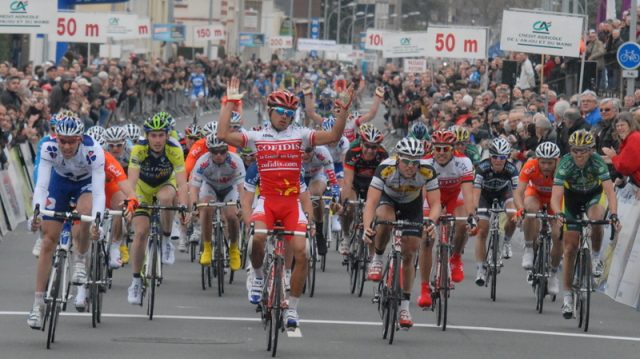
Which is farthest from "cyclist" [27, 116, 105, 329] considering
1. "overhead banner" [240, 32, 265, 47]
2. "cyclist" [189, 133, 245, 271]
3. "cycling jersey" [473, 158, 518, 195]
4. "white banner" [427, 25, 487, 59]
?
"overhead banner" [240, 32, 265, 47]

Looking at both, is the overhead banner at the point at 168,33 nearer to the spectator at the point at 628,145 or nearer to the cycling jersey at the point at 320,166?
the cycling jersey at the point at 320,166

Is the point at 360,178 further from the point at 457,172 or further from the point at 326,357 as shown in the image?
the point at 326,357

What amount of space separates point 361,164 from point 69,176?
5.06m

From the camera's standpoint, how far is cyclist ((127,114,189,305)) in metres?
16.0

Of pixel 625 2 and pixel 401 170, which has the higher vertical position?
A: pixel 625 2

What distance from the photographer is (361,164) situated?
18.8 m

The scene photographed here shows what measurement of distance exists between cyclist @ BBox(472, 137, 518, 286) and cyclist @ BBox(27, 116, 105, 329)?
5.34 metres

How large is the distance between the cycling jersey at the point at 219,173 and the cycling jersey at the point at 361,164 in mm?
1217

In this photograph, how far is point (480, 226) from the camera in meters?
18.8

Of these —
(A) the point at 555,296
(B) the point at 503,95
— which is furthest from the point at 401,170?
(B) the point at 503,95

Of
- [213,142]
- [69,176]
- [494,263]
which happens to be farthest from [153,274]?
[494,263]

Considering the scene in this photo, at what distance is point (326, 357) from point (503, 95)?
19.4 metres

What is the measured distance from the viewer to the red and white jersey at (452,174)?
17.0 m

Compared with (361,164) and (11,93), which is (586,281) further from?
(11,93)
